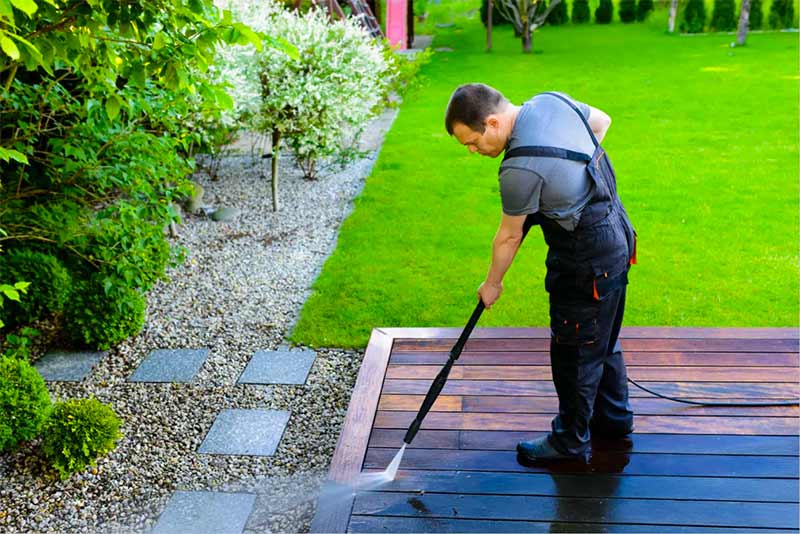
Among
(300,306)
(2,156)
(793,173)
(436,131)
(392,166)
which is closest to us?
(2,156)

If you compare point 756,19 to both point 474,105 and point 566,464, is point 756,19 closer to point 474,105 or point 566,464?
point 566,464

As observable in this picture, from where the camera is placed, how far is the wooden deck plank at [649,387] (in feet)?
10.3

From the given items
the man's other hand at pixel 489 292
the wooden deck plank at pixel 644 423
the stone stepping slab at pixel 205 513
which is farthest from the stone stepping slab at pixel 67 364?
the man's other hand at pixel 489 292

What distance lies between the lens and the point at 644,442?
2865 millimetres

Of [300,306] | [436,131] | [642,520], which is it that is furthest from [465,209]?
[642,520]

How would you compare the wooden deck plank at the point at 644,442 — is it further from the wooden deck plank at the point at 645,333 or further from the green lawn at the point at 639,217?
the green lawn at the point at 639,217

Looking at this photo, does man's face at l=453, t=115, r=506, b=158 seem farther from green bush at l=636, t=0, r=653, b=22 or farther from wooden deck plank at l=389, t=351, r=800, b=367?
green bush at l=636, t=0, r=653, b=22

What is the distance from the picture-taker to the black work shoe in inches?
107

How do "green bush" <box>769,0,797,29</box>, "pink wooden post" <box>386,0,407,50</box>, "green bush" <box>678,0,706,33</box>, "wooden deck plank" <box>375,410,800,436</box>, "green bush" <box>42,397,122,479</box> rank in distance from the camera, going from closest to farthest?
"wooden deck plank" <box>375,410,800,436</box> < "green bush" <box>42,397,122,479</box> < "pink wooden post" <box>386,0,407,50</box> < "green bush" <box>769,0,797,29</box> < "green bush" <box>678,0,706,33</box>

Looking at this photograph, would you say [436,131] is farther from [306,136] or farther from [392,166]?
[306,136]

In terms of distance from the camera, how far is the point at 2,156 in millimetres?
2615

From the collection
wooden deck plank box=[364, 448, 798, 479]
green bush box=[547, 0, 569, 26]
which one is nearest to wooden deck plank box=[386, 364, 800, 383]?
wooden deck plank box=[364, 448, 798, 479]

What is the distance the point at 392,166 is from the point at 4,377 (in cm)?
520

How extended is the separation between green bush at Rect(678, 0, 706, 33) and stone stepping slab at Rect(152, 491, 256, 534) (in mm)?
18424
